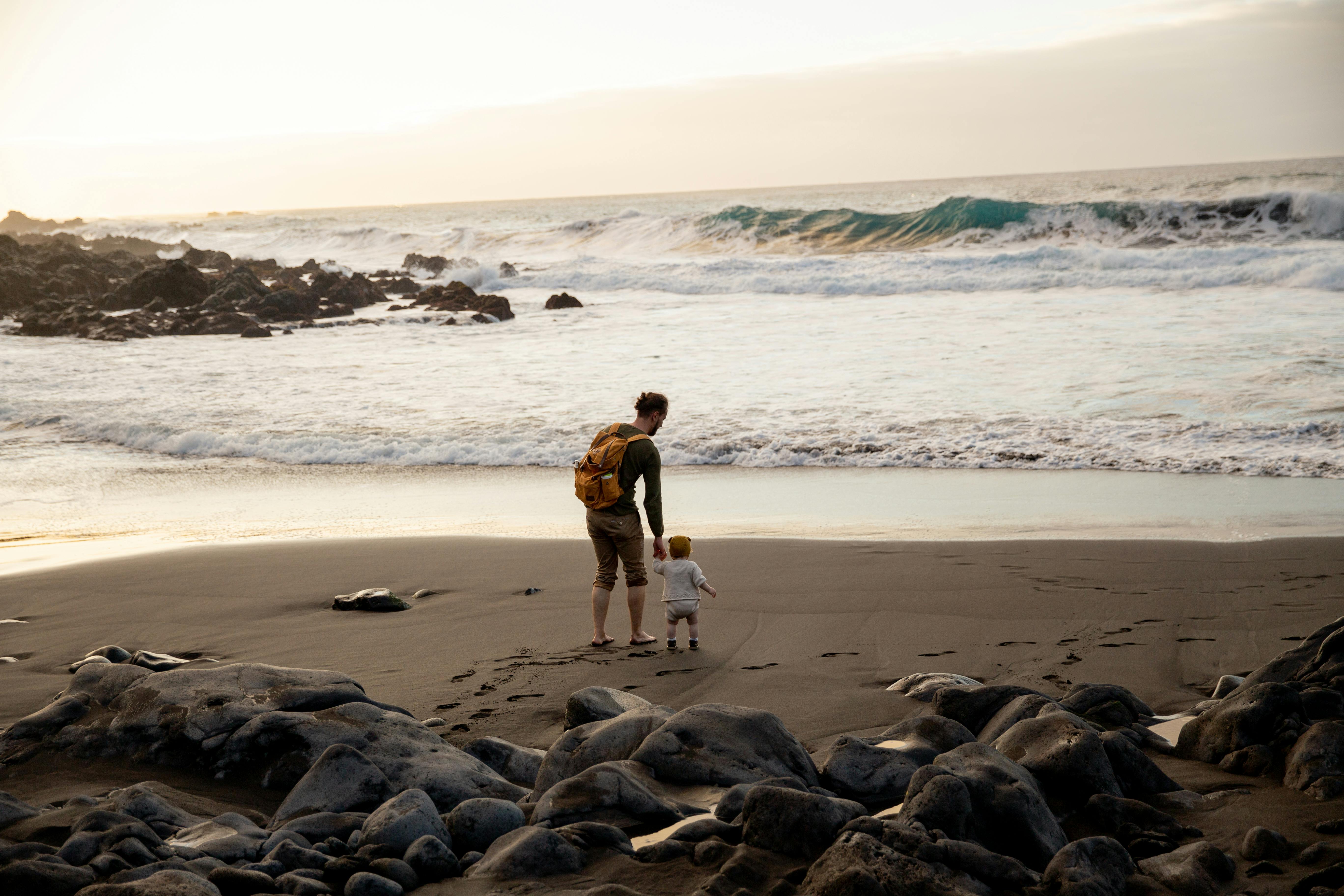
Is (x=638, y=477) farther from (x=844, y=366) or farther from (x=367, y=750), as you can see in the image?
(x=844, y=366)

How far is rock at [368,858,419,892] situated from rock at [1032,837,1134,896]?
1768 millimetres

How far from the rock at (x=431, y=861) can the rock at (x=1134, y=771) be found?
2.23 metres

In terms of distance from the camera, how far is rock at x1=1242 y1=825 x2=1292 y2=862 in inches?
113

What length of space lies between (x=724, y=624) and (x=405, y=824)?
9.89 feet

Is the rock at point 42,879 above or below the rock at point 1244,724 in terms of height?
above

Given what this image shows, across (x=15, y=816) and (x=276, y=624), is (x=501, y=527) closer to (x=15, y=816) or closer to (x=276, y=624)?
(x=276, y=624)

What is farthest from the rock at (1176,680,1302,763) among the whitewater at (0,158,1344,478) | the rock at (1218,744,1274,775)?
the whitewater at (0,158,1344,478)

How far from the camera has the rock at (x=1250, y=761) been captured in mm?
3541

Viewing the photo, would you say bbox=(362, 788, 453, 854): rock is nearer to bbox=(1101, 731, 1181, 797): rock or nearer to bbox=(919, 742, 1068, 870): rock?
bbox=(919, 742, 1068, 870): rock

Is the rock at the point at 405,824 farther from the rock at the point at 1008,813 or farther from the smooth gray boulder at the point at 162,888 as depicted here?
the rock at the point at 1008,813

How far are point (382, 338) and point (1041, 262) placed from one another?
1939 centimetres

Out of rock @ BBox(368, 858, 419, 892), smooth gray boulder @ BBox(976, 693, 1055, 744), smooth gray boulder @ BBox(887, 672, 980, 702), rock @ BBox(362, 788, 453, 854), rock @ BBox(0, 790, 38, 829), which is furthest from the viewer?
smooth gray boulder @ BBox(887, 672, 980, 702)

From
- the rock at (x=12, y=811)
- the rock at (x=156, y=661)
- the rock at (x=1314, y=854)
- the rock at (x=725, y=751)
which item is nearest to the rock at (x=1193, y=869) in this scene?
the rock at (x=1314, y=854)

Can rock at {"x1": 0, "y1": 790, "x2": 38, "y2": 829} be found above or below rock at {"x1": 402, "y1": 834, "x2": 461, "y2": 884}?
above
